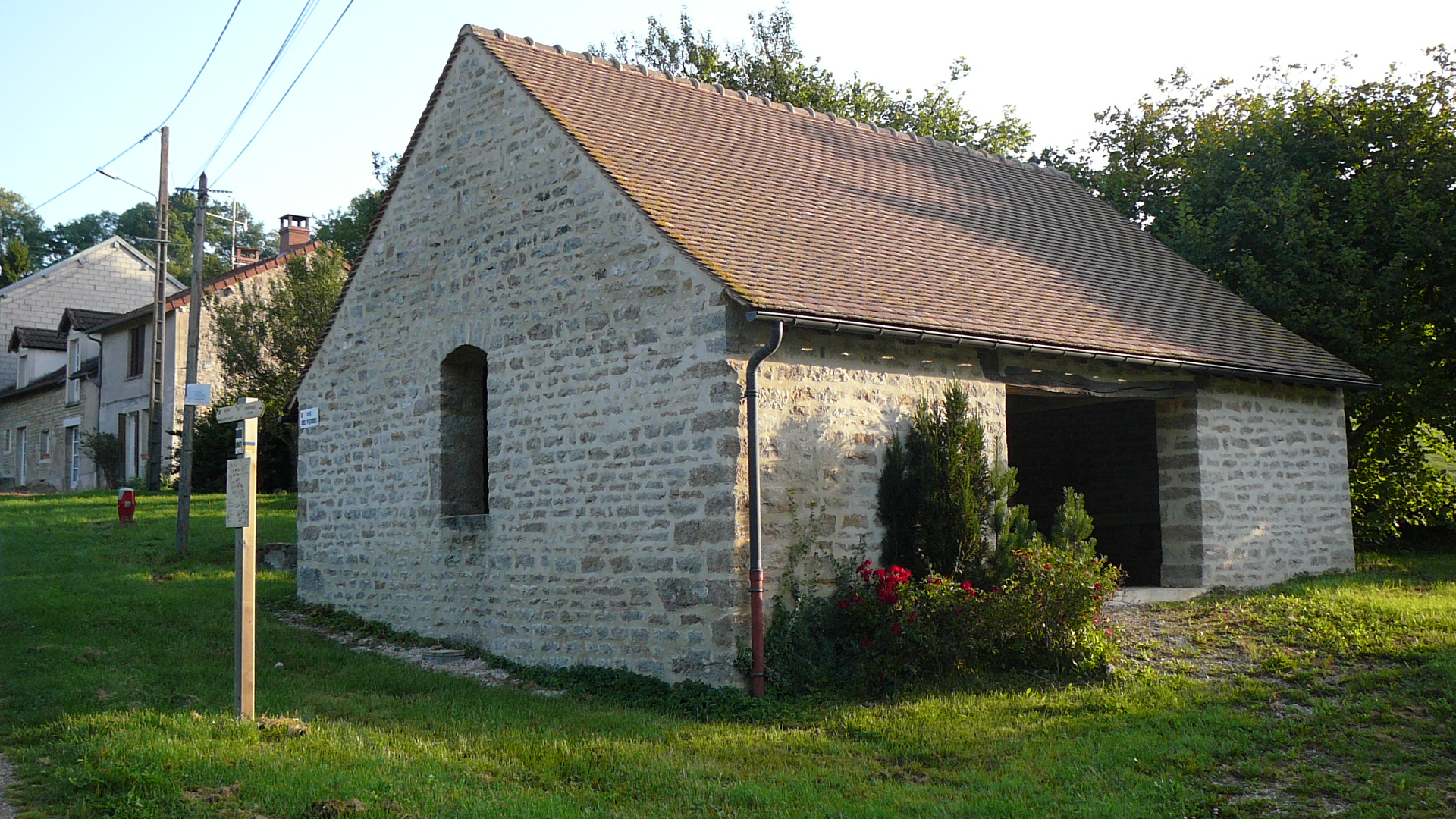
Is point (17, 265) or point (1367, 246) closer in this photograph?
point (1367, 246)

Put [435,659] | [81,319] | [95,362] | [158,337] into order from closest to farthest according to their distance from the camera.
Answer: [435,659] < [158,337] < [95,362] < [81,319]

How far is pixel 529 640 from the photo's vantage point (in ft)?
38.7

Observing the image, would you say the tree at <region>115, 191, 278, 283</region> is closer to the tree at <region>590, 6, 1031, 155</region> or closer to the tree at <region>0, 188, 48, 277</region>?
the tree at <region>0, 188, 48, 277</region>

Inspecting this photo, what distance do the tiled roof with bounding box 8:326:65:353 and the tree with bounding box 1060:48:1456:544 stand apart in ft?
106

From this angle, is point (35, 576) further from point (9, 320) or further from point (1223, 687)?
point (9, 320)

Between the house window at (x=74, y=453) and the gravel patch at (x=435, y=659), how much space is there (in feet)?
→ 70.5

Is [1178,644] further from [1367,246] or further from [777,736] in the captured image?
[1367,246]

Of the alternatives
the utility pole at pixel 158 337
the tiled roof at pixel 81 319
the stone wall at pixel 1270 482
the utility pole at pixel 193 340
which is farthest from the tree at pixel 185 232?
the stone wall at pixel 1270 482

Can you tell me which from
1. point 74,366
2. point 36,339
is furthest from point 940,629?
point 36,339

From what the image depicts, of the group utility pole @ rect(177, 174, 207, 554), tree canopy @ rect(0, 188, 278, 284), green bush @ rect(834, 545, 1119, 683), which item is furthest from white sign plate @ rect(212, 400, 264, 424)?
tree canopy @ rect(0, 188, 278, 284)

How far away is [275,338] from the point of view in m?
24.8

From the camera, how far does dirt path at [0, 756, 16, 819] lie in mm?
6223

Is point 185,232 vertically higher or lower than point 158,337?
higher

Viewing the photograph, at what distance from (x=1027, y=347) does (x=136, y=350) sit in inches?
994
